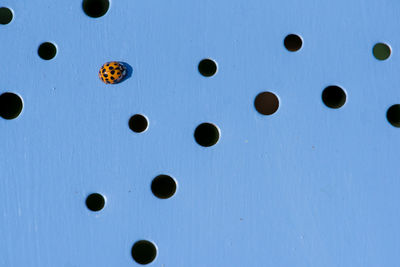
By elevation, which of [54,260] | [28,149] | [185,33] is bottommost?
[54,260]

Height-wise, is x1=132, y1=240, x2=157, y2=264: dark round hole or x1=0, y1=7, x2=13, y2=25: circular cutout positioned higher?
x1=0, y1=7, x2=13, y2=25: circular cutout

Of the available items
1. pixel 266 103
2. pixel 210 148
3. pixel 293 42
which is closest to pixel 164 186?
pixel 210 148

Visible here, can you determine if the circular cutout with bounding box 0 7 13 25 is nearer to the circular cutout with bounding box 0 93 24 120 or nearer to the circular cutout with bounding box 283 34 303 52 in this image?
the circular cutout with bounding box 0 93 24 120

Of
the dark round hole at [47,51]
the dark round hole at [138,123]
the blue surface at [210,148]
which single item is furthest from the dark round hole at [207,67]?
the dark round hole at [47,51]

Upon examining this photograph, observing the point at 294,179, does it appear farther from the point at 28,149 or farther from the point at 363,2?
the point at 28,149

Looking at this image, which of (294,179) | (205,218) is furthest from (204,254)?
(294,179)

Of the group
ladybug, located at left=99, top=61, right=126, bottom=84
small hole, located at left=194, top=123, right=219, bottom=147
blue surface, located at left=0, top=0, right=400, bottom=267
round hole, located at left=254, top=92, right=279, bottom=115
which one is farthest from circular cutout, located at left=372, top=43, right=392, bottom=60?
ladybug, located at left=99, top=61, right=126, bottom=84
